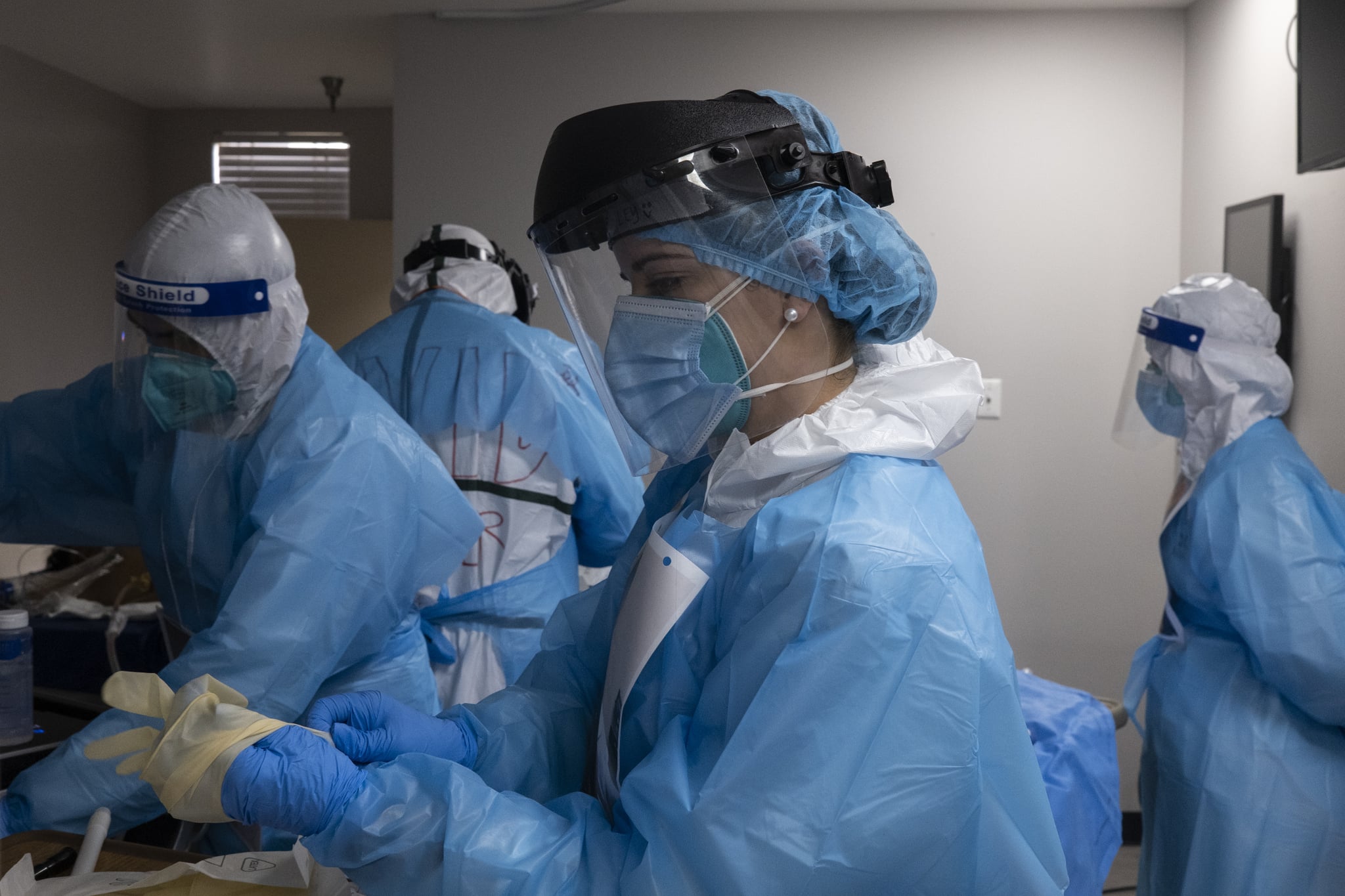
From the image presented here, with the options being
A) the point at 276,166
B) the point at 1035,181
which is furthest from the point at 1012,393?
the point at 276,166

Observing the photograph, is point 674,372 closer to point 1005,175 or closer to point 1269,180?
point 1269,180

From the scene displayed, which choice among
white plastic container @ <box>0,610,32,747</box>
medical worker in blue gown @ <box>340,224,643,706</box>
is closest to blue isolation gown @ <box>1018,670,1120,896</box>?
medical worker in blue gown @ <box>340,224,643,706</box>

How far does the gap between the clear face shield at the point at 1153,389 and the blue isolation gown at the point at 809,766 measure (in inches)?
66.2

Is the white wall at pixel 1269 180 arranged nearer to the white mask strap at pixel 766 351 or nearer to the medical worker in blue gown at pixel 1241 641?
the medical worker in blue gown at pixel 1241 641

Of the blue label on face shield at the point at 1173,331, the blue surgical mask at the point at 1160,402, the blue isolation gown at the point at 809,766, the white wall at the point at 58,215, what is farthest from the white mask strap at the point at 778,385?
the white wall at the point at 58,215

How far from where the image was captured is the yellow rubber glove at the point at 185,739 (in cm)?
89

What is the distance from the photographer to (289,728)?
0.92m

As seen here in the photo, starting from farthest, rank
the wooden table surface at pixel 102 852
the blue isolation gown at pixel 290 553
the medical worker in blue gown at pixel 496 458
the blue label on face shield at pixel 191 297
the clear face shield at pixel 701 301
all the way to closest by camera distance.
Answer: the medical worker in blue gown at pixel 496 458, the blue label on face shield at pixel 191 297, the blue isolation gown at pixel 290 553, the wooden table surface at pixel 102 852, the clear face shield at pixel 701 301

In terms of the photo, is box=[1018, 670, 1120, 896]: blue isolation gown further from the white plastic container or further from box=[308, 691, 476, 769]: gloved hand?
the white plastic container

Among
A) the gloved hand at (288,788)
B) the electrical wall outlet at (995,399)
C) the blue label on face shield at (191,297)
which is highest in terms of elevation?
the blue label on face shield at (191,297)

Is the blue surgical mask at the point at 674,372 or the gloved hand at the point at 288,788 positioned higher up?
the blue surgical mask at the point at 674,372

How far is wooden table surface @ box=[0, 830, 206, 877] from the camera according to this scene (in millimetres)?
1195

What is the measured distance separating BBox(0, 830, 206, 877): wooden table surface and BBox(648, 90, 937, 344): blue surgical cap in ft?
2.82

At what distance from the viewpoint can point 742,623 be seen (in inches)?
36.6
